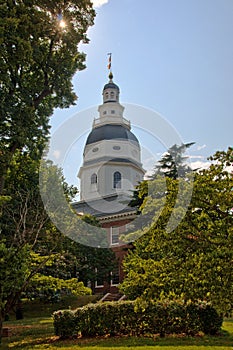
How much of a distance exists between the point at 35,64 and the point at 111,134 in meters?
22.5

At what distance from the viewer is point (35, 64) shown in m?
16.4

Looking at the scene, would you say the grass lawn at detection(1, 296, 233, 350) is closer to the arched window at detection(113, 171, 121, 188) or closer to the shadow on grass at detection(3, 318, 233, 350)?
the shadow on grass at detection(3, 318, 233, 350)

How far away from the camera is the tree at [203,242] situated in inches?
303

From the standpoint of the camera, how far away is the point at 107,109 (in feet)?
147

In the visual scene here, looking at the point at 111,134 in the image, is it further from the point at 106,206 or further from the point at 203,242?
the point at 203,242

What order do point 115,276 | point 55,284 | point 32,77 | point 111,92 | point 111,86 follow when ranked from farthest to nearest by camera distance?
point 111,86 → point 111,92 → point 115,276 → point 32,77 → point 55,284

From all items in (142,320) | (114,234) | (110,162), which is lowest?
(142,320)

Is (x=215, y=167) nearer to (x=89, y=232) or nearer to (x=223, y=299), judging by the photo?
(x=223, y=299)

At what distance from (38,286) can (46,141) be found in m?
5.91

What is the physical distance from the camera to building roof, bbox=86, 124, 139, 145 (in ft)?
126

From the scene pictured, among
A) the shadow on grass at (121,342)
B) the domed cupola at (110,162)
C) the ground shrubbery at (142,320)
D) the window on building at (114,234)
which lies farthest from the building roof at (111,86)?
the ground shrubbery at (142,320)

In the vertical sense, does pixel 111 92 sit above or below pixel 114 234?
above

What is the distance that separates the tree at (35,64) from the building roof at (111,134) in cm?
2064

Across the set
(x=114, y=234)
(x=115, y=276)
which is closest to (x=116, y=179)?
(x=114, y=234)
